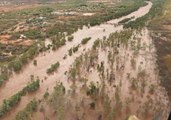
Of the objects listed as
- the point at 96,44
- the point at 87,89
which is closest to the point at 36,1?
the point at 96,44

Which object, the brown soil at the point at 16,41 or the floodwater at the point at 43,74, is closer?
the floodwater at the point at 43,74

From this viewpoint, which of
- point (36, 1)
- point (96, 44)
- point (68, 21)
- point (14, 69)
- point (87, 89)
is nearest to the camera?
point (87, 89)

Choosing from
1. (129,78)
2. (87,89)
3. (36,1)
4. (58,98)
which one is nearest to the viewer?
(58,98)

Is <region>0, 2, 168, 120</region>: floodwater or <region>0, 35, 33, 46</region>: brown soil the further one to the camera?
<region>0, 35, 33, 46</region>: brown soil

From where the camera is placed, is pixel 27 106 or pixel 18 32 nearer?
pixel 27 106

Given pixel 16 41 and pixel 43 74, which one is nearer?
pixel 43 74

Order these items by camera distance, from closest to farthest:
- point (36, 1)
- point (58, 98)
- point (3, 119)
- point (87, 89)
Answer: point (3, 119)
point (58, 98)
point (87, 89)
point (36, 1)

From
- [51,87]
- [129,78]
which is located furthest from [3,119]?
[129,78]

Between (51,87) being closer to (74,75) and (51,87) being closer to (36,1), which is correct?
(74,75)

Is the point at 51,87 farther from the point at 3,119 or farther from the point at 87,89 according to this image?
the point at 3,119
